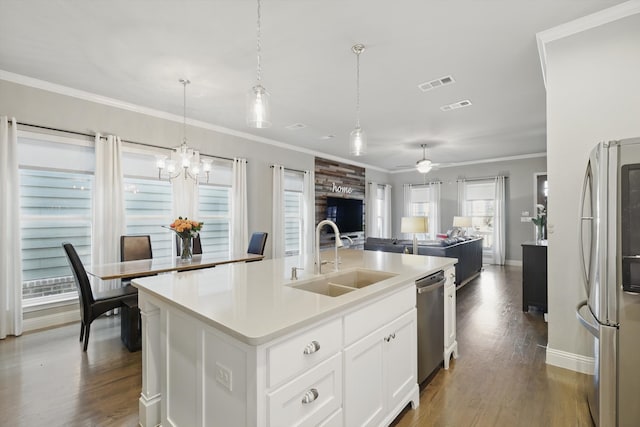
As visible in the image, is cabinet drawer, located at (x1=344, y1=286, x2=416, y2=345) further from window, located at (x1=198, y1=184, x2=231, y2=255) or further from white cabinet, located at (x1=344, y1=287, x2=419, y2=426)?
window, located at (x1=198, y1=184, x2=231, y2=255)

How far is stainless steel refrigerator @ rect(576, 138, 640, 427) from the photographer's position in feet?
5.32

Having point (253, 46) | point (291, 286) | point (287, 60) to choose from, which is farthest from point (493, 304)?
point (253, 46)

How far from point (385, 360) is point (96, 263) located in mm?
3856

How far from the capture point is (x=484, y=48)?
110 inches

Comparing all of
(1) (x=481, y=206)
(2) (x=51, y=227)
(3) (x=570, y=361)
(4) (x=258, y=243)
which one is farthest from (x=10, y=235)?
(1) (x=481, y=206)

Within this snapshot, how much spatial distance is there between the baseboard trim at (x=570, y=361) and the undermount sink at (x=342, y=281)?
69.6 inches

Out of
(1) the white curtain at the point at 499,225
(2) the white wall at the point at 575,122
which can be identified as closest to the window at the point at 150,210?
(2) the white wall at the point at 575,122

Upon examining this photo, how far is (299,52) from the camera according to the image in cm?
288

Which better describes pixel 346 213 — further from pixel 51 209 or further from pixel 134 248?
pixel 51 209

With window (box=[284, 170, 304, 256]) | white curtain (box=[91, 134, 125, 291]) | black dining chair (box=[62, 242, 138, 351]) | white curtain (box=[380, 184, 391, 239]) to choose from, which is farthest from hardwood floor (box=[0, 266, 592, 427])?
white curtain (box=[380, 184, 391, 239])

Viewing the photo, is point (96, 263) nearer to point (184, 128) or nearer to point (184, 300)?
point (184, 128)

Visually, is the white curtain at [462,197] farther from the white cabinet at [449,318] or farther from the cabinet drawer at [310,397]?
the cabinet drawer at [310,397]

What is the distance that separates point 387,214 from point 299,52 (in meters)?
7.61

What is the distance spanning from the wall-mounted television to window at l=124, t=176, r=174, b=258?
3.72 meters
